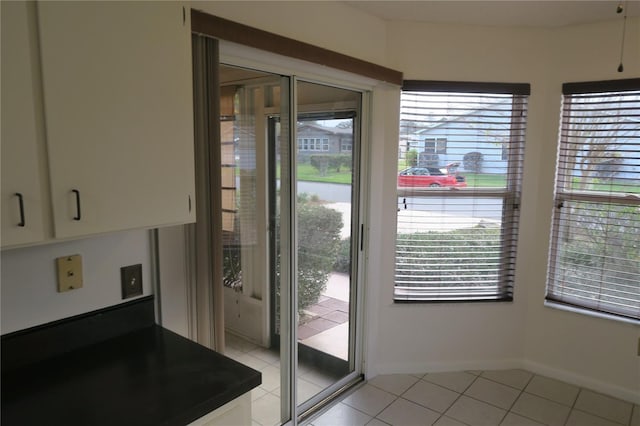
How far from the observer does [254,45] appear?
73.1 inches

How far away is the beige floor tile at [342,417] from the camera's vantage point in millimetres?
2539

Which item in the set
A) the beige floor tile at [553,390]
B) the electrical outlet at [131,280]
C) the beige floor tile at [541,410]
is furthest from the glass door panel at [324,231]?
the beige floor tile at [553,390]

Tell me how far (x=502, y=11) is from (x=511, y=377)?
8.13ft

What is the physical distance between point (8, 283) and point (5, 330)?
5.7 inches

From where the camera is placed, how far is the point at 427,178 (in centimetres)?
295

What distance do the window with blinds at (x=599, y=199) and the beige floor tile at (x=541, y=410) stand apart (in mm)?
697

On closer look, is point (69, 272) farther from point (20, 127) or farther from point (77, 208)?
point (20, 127)

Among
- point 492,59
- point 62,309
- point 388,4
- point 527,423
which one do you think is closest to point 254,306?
point 62,309

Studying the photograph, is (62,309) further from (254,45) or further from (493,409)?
(493,409)

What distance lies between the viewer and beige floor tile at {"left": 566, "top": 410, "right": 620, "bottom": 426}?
8.32ft

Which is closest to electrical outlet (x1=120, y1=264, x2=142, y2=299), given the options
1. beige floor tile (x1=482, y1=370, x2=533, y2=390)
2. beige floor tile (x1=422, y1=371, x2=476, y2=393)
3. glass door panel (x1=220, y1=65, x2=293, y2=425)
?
glass door panel (x1=220, y1=65, x2=293, y2=425)

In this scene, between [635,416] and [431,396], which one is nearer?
[635,416]

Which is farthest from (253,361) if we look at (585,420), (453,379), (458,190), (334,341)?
(585,420)

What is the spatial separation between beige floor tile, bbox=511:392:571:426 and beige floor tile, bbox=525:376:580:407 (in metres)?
0.06
